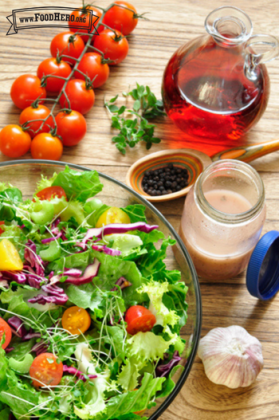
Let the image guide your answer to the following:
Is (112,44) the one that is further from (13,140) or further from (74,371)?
(74,371)

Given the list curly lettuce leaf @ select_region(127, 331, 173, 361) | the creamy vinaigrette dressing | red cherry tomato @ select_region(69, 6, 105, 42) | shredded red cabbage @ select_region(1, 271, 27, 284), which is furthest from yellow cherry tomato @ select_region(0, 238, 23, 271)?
red cherry tomato @ select_region(69, 6, 105, 42)

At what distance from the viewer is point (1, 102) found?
160cm

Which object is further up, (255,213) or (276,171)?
(255,213)

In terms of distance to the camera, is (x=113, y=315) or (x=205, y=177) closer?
(x=113, y=315)

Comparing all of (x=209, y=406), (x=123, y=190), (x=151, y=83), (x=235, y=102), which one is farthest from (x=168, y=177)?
(x=209, y=406)

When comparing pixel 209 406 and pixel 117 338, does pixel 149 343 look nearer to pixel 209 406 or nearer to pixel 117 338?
pixel 117 338

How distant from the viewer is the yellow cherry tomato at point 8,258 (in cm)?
109

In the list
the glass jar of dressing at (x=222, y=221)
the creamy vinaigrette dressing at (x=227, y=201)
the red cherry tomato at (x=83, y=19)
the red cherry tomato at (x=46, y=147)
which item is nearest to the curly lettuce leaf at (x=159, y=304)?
the glass jar of dressing at (x=222, y=221)

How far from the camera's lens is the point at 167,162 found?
1520 mm

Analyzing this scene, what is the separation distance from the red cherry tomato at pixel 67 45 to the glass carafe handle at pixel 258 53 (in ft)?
1.94

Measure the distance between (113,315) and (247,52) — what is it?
875 millimetres

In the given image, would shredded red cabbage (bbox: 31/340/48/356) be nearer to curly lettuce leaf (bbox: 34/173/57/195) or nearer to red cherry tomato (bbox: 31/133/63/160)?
curly lettuce leaf (bbox: 34/173/57/195)

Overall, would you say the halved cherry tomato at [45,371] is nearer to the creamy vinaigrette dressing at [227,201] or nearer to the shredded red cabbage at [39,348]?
the shredded red cabbage at [39,348]

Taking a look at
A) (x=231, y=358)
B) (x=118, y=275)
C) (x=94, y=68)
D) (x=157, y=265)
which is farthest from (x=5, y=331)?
(x=94, y=68)
